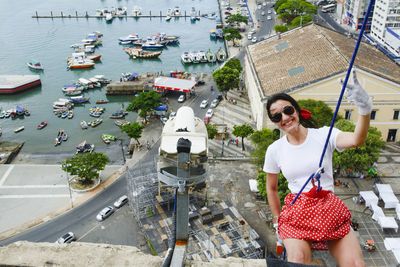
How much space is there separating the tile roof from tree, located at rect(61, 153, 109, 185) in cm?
1951

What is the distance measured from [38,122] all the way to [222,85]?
28.9 meters

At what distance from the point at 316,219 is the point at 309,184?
83 cm

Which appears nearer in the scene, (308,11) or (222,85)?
(222,85)

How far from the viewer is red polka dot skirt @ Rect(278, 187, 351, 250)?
721 cm

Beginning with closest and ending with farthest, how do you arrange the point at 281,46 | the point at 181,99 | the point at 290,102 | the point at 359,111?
the point at 359,111, the point at 290,102, the point at 281,46, the point at 181,99

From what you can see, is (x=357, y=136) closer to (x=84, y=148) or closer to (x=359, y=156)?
(x=359, y=156)

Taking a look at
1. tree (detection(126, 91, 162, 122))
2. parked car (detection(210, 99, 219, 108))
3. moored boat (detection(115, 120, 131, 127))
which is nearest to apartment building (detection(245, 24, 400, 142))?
parked car (detection(210, 99, 219, 108))

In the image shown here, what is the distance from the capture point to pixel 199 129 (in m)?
36.2

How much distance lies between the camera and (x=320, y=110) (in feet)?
131

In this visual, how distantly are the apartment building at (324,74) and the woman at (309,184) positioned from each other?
33.5 meters

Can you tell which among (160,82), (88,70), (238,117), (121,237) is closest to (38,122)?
(160,82)

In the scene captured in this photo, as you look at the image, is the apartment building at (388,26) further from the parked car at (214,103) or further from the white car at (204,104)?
the white car at (204,104)

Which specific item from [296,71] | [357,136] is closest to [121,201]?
[296,71]

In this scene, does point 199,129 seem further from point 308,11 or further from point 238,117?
point 308,11
